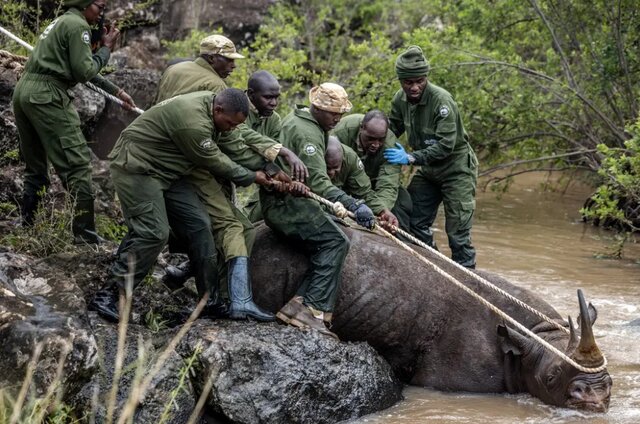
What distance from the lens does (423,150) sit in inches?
376

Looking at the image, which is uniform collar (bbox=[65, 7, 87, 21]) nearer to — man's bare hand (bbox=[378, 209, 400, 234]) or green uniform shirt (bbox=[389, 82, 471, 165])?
man's bare hand (bbox=[378, 209, 400, 234])

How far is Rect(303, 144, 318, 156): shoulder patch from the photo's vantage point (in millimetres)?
7723

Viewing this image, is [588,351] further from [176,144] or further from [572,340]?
[176,144]

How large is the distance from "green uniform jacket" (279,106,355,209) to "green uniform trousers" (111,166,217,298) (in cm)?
83

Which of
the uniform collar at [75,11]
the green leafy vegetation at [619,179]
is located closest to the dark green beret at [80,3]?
the uniform collar at [75,11]

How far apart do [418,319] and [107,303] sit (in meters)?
2.50

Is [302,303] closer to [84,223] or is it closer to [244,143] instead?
[244,143]

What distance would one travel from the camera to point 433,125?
379 inches

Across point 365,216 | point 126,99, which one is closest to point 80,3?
point 126,99

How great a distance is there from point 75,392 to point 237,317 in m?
1.57

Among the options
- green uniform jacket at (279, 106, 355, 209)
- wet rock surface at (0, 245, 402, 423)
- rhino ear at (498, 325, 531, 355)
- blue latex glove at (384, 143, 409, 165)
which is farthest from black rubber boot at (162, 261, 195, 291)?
rhino ear at (498, 325, 531, 355)

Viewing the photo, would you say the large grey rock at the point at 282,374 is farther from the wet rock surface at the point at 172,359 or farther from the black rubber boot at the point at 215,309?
the black rubber boot at the point at 215,309

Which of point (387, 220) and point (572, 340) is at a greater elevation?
point (387, 220)

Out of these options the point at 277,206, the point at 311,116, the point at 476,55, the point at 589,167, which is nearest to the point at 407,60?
the point at 311,116
